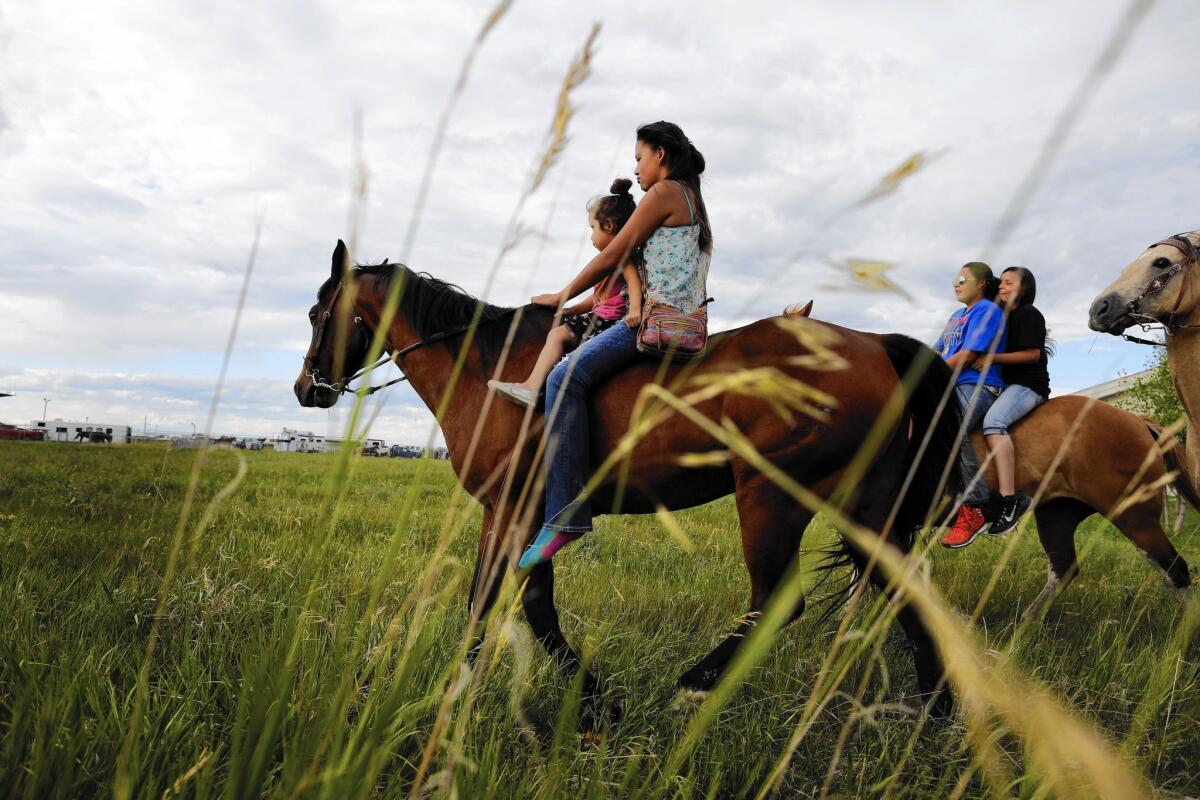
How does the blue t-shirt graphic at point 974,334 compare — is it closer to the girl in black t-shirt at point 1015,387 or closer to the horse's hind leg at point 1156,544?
the girl in black t-shirt at point 1015,387

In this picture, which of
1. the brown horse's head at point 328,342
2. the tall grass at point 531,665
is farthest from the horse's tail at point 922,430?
the brown horse's head at point 328,342

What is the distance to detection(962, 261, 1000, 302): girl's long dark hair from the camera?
4844 mm

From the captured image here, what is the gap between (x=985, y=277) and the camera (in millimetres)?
4875

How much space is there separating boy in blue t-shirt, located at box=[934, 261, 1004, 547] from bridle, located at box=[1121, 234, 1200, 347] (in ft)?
2.47

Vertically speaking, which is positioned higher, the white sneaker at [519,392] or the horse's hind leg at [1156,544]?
the white sneaker at [519,392]

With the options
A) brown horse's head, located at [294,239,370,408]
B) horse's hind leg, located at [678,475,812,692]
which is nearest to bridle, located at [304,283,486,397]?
brown horse's head, located at [294,239,370,408]

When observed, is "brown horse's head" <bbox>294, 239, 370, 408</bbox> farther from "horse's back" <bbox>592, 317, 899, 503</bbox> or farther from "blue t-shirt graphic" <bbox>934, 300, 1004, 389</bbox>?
"blue t-shirt graphic" <bbox>934, 300, 1004, 389</bbox>

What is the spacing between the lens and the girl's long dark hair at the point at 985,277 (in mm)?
4844

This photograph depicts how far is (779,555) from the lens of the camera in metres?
3.08

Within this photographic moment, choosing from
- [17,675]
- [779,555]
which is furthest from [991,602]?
[17,675]

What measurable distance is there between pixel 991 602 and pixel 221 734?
567 centimetres

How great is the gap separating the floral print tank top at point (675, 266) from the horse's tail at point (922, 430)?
3.43ft

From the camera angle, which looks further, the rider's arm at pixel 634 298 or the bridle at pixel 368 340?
the bridle at pixel 368 340

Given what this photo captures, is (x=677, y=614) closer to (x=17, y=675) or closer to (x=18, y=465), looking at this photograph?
(x=17, y=675)
